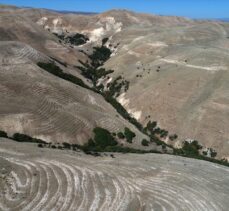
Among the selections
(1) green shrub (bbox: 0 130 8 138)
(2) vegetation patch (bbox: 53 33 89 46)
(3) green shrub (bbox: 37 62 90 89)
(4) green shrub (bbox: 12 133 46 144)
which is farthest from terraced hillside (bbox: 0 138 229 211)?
(2) vegetation patch (bbox: 53 33 89 46)

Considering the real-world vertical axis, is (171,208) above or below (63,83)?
below

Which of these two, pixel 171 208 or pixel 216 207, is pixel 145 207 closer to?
pixel 171 208

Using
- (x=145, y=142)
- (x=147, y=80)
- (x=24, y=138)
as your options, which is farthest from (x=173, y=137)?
(x=147, y=80)

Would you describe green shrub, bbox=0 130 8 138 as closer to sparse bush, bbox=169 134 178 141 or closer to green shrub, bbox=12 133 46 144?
green shrub, bbox=12 133 46 144

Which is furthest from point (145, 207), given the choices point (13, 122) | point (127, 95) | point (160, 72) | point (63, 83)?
point (160, 72)

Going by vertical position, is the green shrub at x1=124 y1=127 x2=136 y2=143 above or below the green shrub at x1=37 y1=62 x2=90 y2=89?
below

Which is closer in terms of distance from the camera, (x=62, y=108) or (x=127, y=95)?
(x=62, y=108)

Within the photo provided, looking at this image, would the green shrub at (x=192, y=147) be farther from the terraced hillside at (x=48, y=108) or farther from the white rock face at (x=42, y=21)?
the white rock face at (x=42, y=21)

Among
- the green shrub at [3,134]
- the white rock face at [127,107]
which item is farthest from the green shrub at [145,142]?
the white rock face at [127,107]
